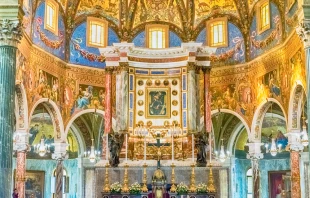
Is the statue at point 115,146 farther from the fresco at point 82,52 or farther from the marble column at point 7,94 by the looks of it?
the marble column at point 7,94

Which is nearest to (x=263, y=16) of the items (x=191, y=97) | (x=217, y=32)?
(x=217, y=32)

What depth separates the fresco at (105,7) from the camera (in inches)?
1126

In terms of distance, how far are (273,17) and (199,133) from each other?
21.9ft

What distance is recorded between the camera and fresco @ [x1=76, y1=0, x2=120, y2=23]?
93.8 feet

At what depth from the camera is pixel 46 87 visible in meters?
25.5

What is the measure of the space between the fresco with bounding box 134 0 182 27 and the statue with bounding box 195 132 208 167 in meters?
7.39

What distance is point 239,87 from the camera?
28.1 meters

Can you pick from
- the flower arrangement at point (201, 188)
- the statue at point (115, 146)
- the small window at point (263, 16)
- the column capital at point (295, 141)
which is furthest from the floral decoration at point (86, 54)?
the column capital at point (295, 141)

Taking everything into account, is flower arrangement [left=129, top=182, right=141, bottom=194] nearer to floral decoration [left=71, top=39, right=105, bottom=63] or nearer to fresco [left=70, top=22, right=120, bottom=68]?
fresco [left=70, top=22, right=120, bottom=68]

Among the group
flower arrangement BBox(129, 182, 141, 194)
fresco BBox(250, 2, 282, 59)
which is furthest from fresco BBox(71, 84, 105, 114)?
fresco BBox(250, 2, 282, 59)

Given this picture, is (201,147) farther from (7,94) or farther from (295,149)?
(7,94)

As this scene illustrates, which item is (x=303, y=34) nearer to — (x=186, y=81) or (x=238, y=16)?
(x=186, y=81)

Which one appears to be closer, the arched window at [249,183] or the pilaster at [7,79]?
the pilaster at [7,79]

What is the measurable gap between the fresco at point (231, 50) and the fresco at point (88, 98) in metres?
6.18
